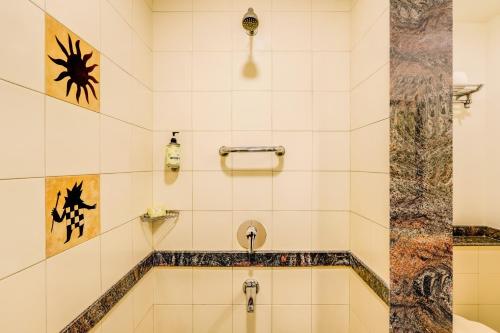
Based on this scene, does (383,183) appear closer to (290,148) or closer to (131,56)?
(290,148)

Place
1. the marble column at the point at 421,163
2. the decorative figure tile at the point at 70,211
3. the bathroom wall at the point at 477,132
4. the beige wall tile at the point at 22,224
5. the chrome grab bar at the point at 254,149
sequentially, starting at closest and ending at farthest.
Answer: the beige wall tile at the point at 22,224
the decorative figure tile at the point at 70,211
the marble column at the point at 421,163
the chrome grab bar at the point at 254,149
the bathroom wall at the point at 477,132

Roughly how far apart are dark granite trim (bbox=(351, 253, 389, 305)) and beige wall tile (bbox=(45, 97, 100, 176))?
119 cm

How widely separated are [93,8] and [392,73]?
1.11 m

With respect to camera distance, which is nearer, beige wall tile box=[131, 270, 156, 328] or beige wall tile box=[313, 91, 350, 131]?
beige wall tile box=[131, 270, 156, 328]

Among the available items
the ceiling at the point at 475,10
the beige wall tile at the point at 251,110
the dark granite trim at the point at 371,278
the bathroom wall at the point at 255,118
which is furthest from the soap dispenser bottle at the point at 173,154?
the ceiling at the point at 475,10

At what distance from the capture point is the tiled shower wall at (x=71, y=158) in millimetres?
552

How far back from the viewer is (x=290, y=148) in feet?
4.65

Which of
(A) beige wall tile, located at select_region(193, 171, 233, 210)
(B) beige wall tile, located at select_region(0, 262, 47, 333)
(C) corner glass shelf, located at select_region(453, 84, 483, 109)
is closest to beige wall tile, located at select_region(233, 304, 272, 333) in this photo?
(A) beige wall tile, located at select_region(193, 171, 233, 210)

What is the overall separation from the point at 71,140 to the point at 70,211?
0.70 feet

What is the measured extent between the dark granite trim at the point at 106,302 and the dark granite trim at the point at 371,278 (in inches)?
42.2

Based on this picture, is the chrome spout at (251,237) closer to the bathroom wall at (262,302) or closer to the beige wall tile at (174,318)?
the bathroom wall at (262,302)

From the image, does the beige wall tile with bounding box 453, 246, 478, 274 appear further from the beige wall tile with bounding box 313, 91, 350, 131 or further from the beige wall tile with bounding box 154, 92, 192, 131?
the beige wall tile with bounding box 154, 92, 192, 131

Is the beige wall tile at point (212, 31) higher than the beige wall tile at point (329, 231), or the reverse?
the beige wall tile at point (212, 31)

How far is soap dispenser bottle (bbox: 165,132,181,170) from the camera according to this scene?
135cm
